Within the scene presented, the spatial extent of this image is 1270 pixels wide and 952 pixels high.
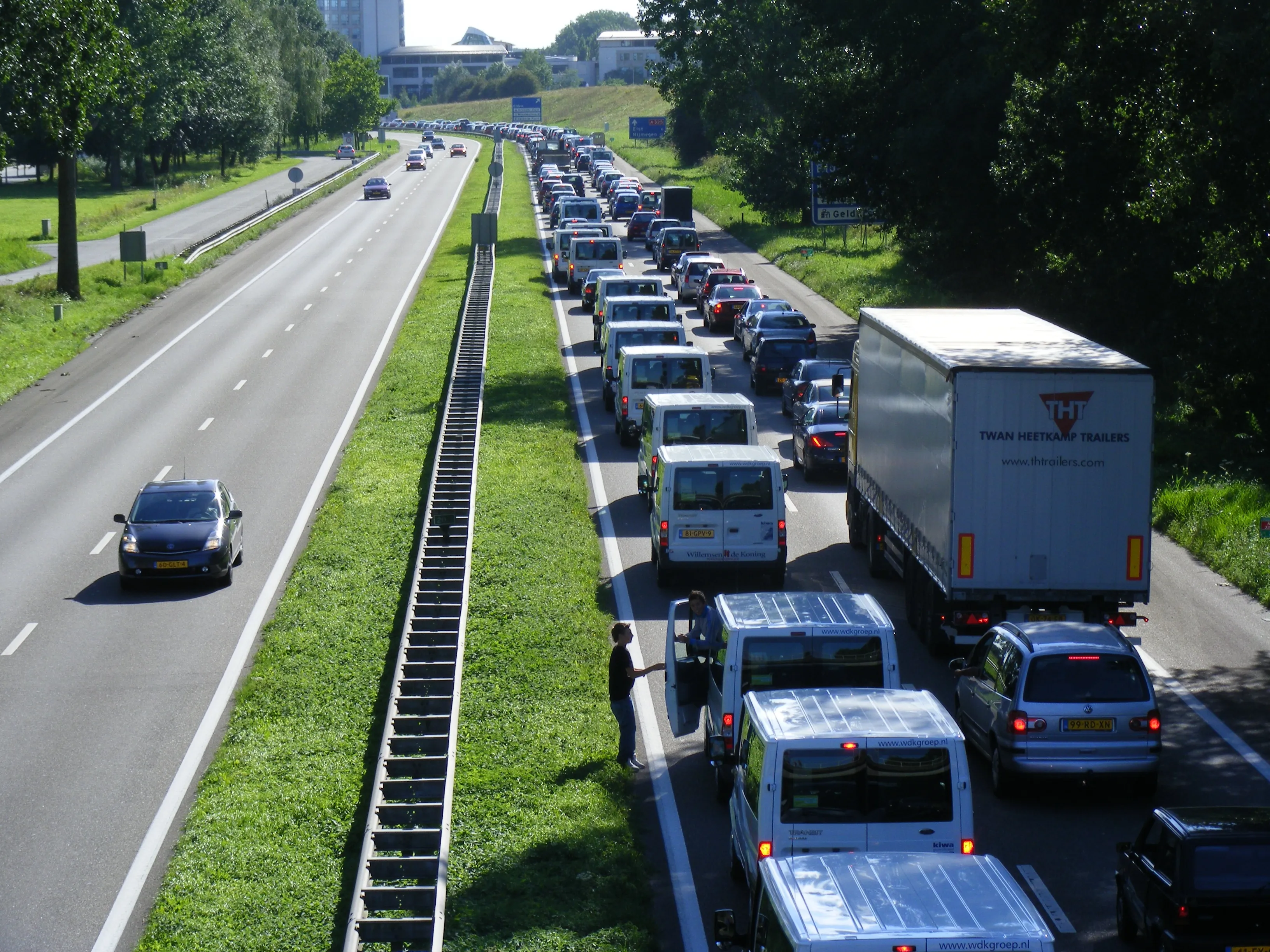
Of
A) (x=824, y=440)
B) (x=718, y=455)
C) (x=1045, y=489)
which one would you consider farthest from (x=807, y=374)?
(x=1045, y=489)

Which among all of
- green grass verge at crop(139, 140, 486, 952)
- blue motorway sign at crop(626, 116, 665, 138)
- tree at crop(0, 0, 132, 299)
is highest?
blue motorway sign at crop(626, 116, 665, 138)

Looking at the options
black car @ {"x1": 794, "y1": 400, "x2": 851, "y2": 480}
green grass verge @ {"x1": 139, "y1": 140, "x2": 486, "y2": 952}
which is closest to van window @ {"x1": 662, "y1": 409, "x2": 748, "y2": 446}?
green grass verge @ {"x1": 139, "y1": 140, "x2": 486, "y2": 952}

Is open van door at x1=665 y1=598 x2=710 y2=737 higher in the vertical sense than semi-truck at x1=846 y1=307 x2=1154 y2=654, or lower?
lower

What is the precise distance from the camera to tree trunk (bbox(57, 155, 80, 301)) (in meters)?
49.9

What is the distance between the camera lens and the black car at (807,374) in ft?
108

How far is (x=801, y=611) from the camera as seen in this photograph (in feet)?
46.9

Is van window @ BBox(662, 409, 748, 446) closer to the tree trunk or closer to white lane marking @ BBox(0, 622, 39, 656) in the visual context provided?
white lane marking @ BBox(0, 622, 39, 656)

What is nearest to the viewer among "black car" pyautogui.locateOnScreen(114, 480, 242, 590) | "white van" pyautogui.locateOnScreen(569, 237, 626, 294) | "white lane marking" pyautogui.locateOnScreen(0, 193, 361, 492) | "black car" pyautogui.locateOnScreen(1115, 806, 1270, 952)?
"black car" pyautogui.locateOnScreen(1115, 806, 1270, 952)

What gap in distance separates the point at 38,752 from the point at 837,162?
31.2 meters

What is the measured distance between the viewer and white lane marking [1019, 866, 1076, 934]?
466 inches

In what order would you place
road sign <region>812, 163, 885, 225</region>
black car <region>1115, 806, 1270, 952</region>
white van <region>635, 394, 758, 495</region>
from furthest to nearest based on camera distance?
road sign <region>812, 163, 885, 225</region>
white van <region>635, 394, 758, 495</region>
black car <region>1115, 806, 1270, 952</region>

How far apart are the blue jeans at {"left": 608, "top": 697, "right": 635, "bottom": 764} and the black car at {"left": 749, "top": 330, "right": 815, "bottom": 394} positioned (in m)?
23.0

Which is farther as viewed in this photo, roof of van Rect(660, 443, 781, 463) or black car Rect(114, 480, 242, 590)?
black car Rect(114, 480, 242, 590)

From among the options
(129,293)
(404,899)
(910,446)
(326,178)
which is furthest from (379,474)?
(326,178)
